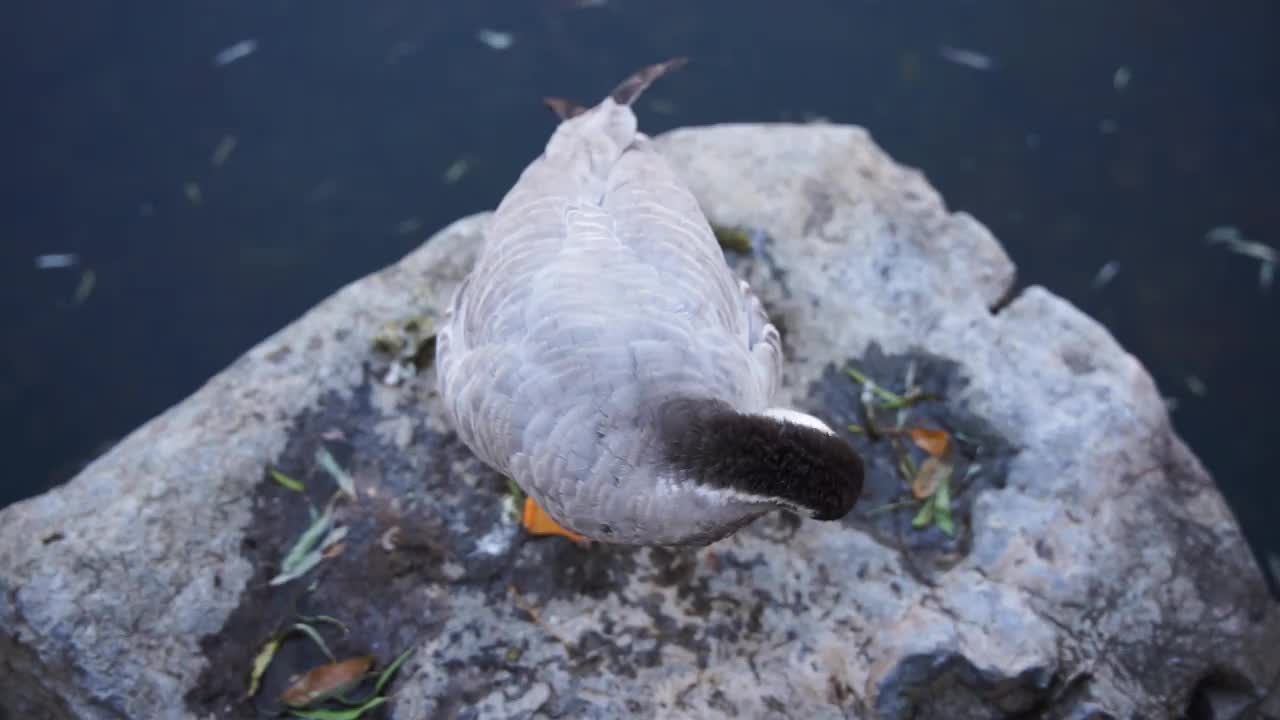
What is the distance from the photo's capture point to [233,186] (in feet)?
15.9

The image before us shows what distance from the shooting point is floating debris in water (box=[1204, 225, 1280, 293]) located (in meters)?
4.76

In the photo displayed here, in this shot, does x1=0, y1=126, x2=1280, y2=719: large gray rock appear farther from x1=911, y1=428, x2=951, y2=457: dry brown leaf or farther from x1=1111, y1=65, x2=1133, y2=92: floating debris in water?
x1=1111, y1=65, x2=1133, y2=92: floating debris in water

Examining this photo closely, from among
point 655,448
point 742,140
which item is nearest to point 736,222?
point 742,140

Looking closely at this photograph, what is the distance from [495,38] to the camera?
5.00 m

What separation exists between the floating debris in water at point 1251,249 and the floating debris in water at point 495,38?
349 centimetres

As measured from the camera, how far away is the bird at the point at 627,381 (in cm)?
235

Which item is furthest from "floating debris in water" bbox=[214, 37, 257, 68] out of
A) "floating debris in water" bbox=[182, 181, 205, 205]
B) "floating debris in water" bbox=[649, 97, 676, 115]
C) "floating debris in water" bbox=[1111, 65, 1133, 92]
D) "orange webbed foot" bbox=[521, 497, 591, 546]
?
"floating debris in water" bbox=[1111, 65, 1133, 92]

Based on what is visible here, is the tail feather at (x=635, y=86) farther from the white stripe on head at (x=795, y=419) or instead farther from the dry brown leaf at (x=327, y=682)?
the dry brown leaf at (x=327, y=682)

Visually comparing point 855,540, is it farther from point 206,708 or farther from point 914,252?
point 206,708

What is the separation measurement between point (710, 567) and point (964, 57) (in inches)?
126

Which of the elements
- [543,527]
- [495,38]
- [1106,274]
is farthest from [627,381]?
[1106,274]

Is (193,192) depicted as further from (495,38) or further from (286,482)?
(286,482)

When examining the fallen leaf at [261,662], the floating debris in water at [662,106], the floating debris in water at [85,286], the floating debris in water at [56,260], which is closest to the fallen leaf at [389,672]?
the fallen leaf at [261,662]

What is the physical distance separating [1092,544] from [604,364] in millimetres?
1658
